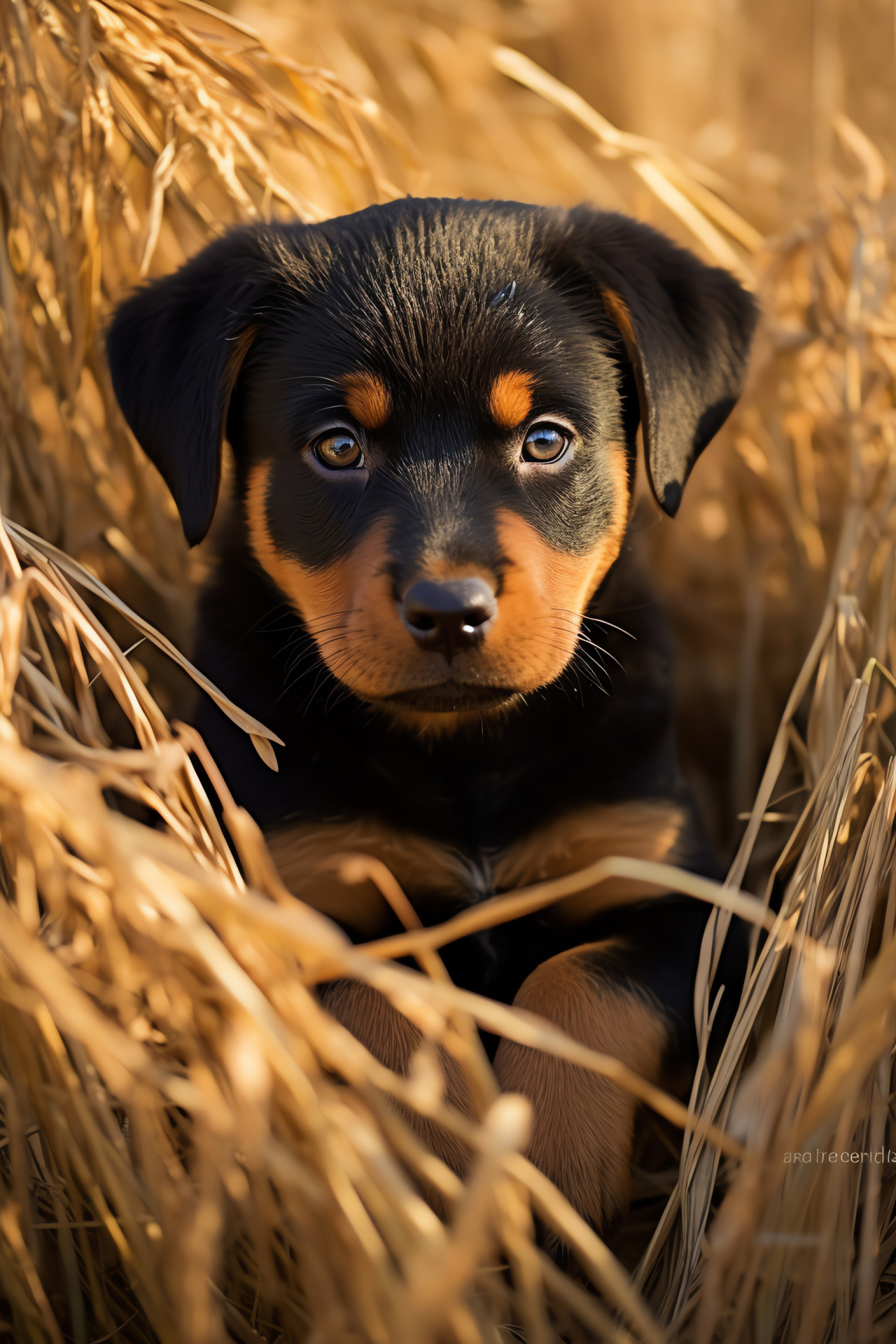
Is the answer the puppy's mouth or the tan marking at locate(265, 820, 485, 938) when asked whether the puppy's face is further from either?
the tan marking at locate(265, 820, 485, 938)

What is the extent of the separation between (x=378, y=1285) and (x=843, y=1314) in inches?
32.0

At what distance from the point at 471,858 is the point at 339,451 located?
868 millimetres

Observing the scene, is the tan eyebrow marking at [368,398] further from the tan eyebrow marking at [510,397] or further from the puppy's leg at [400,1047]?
the puppy's leg at [400,1047]

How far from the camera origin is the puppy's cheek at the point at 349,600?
1.85 m

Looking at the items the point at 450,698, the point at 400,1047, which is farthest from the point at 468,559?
the point at 400,1047

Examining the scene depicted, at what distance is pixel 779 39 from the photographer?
17.6ft

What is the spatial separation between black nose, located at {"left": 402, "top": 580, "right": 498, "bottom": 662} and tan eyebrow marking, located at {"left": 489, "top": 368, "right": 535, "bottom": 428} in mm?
409

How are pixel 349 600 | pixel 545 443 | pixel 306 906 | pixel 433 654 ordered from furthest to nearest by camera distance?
pixel 545 443, pixel 349 600, pixel 433 654, pixel 306 906

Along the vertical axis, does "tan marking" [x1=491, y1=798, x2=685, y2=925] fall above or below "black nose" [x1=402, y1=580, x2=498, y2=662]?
below

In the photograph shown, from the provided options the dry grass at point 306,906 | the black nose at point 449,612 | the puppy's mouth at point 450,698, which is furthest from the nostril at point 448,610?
the dry grass at point 306,906

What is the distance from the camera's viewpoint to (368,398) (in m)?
2.02

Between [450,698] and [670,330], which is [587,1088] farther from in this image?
[670,330]

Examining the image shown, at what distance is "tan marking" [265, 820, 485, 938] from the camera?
2084mm

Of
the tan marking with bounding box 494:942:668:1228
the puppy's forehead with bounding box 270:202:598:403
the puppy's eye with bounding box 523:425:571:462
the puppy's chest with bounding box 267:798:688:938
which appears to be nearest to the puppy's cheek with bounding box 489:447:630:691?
the puppy's eye with bounding box 523:425:571:462
